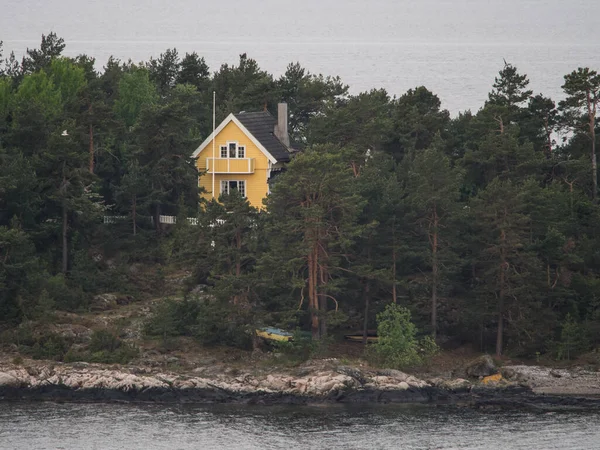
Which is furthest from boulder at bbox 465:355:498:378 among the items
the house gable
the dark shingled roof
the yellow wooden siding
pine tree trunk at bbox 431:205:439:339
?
the dark shingled roof

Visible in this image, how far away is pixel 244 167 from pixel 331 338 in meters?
15.2

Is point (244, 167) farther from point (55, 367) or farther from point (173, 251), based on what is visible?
point (55, 367)

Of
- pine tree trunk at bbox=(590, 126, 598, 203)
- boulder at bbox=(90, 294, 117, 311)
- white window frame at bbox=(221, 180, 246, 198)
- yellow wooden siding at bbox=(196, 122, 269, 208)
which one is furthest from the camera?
white window frame at bbox=(221, 180, 246, 198)

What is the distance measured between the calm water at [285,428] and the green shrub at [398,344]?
3432 millimetres

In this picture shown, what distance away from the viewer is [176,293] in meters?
56.4

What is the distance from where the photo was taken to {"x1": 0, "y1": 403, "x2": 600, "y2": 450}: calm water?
Answer: 41250mm

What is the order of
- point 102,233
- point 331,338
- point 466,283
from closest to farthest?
point 331,338 < point 466,283 < point 102,233

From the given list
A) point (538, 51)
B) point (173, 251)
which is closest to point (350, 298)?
point (173, 251)

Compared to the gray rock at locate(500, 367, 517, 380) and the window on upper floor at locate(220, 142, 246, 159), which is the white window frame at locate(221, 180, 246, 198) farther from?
the gray rock at locate(500, 367, 517, 380)

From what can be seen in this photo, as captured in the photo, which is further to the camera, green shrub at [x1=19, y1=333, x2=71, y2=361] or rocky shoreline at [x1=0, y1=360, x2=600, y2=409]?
green shrub at [x1=19, y1=333, x2=71, y2=361]

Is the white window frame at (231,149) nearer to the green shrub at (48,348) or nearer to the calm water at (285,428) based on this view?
the green shrub at (48,348)

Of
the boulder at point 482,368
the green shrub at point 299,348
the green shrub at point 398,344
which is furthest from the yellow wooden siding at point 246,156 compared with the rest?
the boulder at point 482,368

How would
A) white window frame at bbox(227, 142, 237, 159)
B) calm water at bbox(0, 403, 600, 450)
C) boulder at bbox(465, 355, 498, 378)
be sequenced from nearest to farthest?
calm water at bbox(0, 403, 600, 450)
boulder at bbox(465, 355, 498, 378)
white window frame at bbox(227, 142, 237, 159)

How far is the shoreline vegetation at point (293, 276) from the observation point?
4953 centimetres
